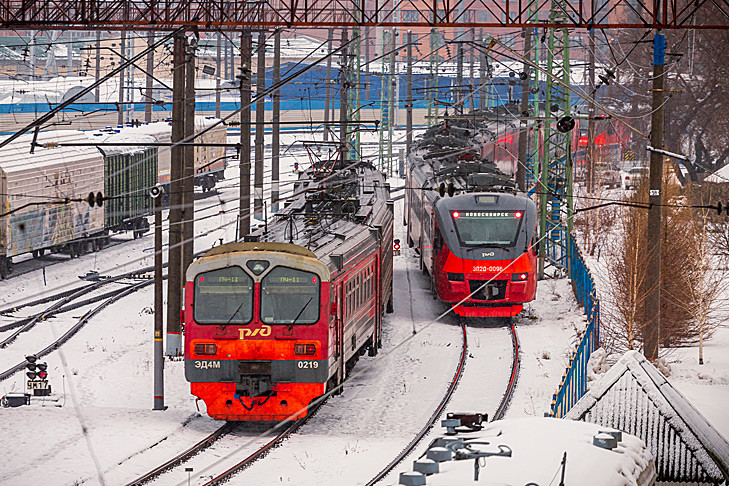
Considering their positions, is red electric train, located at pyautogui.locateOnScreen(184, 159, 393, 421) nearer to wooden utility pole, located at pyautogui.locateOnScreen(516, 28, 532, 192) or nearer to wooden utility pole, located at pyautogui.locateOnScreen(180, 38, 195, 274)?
wooden utility pole, located at pyautogui.locateOnScreen(180, 38, 195, 274)

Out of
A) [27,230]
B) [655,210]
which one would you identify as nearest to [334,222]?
[655,210]

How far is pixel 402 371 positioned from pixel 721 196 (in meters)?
17.8

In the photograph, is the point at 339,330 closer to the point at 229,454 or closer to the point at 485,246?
the point at 229,454

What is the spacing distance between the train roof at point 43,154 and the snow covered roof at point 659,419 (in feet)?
77.1

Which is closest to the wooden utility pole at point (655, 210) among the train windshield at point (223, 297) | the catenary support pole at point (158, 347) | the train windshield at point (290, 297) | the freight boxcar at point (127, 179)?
the train windshield at point (290, 297)

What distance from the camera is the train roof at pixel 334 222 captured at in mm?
18578

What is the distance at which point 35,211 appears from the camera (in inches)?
1305

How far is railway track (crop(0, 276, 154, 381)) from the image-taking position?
22.8 metres

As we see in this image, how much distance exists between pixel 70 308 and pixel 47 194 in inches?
323

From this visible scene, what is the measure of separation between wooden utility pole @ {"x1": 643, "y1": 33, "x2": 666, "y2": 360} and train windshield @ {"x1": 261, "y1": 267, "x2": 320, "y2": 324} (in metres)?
6.23

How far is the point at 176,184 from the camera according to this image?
21141mm

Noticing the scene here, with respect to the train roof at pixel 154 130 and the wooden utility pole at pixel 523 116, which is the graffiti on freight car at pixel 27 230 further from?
the wooden utility pole at pixel 523 116

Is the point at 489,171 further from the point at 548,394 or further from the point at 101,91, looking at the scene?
the point at 101,91

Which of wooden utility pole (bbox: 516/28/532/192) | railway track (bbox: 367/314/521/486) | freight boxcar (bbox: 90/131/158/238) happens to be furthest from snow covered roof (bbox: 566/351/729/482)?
freight boxcar (bbox: 90/131/158/238)
